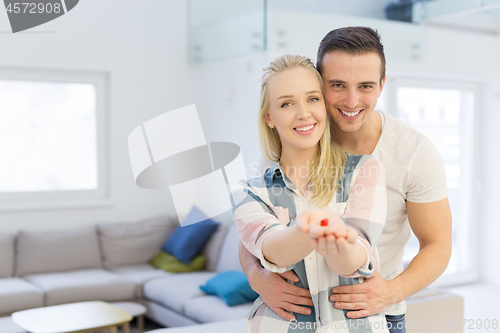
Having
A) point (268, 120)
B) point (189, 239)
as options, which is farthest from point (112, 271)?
point (268, 120)

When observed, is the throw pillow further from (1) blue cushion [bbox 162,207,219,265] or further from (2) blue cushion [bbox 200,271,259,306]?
(2) blue cushion [bbox 200,271,259,306]

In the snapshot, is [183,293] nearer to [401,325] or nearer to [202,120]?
[202,120]

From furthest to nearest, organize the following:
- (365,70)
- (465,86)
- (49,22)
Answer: (465,86) < (49,22) < (365,70)

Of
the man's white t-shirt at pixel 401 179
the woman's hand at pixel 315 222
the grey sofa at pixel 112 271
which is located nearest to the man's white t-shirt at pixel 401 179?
the man's white t-shirt at pixel 401 179

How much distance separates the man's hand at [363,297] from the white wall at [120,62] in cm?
376

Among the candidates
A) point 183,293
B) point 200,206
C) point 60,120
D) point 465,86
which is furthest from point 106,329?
point 465,86

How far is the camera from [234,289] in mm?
3148

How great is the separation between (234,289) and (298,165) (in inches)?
82.7

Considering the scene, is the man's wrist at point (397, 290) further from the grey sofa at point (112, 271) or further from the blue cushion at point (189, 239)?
the blue cushion at point (189, 239)

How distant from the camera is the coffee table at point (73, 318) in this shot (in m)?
2.89

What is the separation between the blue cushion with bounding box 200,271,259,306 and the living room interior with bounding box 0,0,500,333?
0.36m

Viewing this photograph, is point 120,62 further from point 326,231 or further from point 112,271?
point 326,231

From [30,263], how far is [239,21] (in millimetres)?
2467

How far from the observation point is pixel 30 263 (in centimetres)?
395
